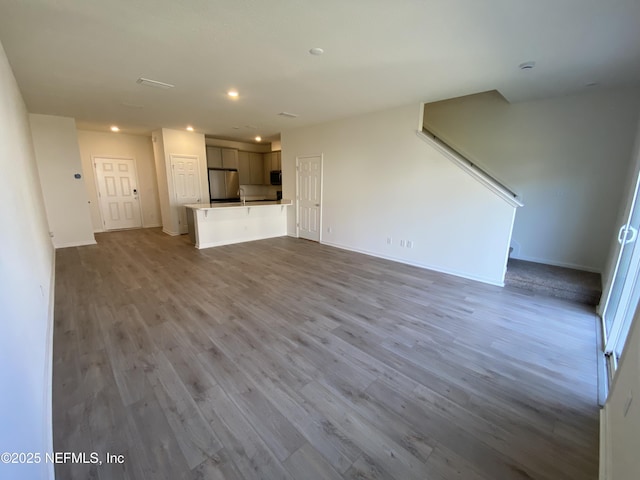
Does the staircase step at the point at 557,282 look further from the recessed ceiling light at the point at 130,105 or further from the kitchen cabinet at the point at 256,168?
the kitchen cabinet at the point at 256,168

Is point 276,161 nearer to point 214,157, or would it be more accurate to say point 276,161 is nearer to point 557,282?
point 214,157

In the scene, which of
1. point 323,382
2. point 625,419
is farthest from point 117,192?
point 625,419

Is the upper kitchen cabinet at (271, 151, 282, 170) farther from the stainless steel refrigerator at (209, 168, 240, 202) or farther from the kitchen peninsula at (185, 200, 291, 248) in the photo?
the kitchen peninsula at (185, 200, 291, 248)

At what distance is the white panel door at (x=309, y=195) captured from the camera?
6.12 meters

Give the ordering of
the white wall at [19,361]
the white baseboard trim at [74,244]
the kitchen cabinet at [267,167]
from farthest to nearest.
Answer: the kitchen cabinet at [267,167], the white baseboard trim at [74,244], the white wall at [19,361]

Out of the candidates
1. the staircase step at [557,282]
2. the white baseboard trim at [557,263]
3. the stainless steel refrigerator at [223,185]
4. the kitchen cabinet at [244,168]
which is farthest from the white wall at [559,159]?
the kitchen cabinet at [244,168]

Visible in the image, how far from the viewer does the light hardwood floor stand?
1.44 metres

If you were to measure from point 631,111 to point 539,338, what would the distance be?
3.57 meters

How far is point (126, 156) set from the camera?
24.4 feet

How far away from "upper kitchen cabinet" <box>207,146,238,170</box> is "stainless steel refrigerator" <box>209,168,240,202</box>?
19 centimetres

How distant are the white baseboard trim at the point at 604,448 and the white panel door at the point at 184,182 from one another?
7.74 meters

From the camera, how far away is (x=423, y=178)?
4.42 m

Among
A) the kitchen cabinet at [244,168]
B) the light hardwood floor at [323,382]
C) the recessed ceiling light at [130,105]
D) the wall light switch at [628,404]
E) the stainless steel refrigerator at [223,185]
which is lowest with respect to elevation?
the light hardwood floor at [323,382]

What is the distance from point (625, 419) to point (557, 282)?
2893mm
